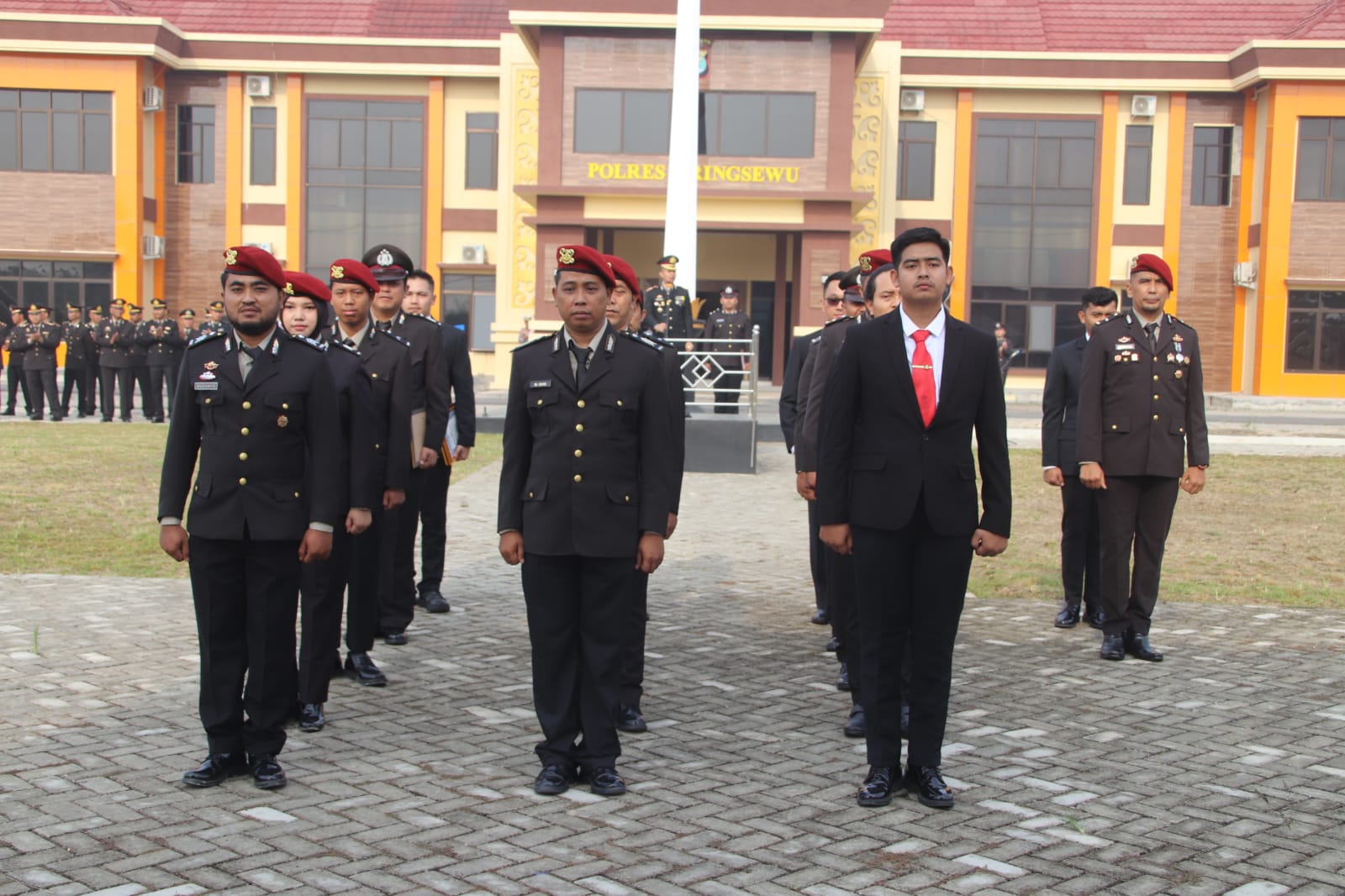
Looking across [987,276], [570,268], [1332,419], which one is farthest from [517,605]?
[987,276]

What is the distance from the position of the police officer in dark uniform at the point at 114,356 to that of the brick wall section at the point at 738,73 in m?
14.5

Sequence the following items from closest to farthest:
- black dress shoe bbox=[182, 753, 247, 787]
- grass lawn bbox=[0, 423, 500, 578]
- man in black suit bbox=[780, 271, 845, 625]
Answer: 1. black dress shoe bbox=[182, 753, 247, 787]
2. man in black suit bbox=[780, 271, 845, 625]
3. grass lawn bbox=[0, 423, 500, 578]

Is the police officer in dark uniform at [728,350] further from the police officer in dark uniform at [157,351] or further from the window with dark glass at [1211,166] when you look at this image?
the window with dark glass at [1211,166]

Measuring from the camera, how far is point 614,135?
35500 millimetres

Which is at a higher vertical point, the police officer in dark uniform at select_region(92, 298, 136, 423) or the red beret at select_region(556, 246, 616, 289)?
the red beret at select_region(556, 246, 616, 289)

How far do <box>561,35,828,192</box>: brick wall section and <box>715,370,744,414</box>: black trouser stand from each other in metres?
17.8

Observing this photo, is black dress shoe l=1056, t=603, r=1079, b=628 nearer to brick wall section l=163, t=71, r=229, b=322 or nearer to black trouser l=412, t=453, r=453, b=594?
black trouser l=412, t=453, r=453, b=594

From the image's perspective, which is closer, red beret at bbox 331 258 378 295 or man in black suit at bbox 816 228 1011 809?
man in black suit at bbox 816 228 1011 809

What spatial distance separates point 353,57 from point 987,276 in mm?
19173

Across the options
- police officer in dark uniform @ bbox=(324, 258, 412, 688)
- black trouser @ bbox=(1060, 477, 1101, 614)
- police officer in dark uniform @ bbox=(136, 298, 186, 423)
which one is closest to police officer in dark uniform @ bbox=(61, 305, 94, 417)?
police officer in dark uniform @ bbox=(136, 298, 186, 423)

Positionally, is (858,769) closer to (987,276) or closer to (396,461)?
(396,461)

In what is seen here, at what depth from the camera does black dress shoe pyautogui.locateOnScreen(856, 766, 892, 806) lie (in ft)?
16.6

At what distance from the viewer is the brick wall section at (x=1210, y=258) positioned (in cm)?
3941

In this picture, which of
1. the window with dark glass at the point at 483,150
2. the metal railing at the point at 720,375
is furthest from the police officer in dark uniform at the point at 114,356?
the window with dark glass at the point at 483,150
